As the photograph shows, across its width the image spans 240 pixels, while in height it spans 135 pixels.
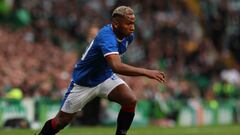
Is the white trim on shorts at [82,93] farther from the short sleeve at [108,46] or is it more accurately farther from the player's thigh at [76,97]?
the short sleeve at [108,46]

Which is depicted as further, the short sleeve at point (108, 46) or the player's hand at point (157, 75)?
the short sleeve at point (108, 46)

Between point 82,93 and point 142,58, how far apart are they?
541 inches

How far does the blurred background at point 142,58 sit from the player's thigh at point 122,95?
5.32 metres

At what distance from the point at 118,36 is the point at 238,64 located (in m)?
17.3

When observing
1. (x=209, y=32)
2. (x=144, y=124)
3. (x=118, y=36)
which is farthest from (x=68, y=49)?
(x=118, y=36)

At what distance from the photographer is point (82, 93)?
10.6 meters

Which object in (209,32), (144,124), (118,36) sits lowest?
(144,124)

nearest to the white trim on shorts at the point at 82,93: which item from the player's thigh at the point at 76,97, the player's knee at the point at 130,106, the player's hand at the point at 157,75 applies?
the player's thigh at the point at 76,97

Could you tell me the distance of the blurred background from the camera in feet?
63.7

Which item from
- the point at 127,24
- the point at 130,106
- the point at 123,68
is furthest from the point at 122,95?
the point at 127,24

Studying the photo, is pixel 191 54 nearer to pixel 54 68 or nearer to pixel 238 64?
pixel 238 64

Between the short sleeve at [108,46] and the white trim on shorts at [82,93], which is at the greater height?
the short sleeve at [108,46]

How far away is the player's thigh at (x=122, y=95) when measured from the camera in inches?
413

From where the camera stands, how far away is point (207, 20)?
27672 millimetres
